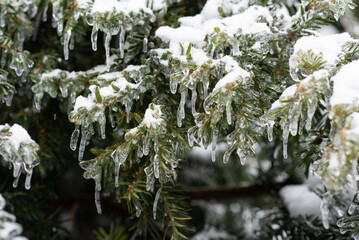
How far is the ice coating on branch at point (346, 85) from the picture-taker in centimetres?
65

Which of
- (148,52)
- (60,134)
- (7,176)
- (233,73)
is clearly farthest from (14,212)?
(233,73)

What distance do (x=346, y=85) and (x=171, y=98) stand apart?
1.38ft

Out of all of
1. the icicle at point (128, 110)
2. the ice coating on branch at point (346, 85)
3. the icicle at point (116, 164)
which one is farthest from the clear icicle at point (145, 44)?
the ice coating on branch at point (346, 85)

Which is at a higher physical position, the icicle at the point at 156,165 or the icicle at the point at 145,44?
the icicle at the point at 145,44

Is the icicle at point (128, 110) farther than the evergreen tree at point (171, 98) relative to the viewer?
Yes

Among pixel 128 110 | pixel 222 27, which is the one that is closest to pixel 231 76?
pixel 222 27

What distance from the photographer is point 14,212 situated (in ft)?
3.61

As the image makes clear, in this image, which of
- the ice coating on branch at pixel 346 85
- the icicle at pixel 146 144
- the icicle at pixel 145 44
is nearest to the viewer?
the ice coating on branch at pixel 346 85

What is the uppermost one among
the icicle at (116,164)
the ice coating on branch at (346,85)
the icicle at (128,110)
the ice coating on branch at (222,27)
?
the ice coating on branch at (222,27)

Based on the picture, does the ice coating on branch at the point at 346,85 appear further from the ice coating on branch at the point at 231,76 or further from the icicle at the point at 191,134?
the icicle at the point at 191,134

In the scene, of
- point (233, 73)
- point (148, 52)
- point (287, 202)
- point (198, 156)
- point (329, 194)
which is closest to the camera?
point (329, 194)

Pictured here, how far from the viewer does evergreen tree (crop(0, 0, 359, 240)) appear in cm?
73

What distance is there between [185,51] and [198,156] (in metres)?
1.05

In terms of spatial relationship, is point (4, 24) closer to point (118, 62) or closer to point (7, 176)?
point (118, 62)
